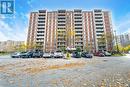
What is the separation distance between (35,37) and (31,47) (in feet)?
34.7

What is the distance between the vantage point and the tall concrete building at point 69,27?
362 feet

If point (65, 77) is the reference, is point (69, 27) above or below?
above

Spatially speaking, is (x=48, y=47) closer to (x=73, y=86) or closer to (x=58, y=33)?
(x=58, y=33)

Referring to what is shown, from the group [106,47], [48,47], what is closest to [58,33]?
[48,47]

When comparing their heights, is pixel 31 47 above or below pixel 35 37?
below

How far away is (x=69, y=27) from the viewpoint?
11362 cm

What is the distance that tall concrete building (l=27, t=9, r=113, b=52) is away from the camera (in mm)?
110438

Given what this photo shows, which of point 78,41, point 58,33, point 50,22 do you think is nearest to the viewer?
point 58,33

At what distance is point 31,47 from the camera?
10550 centimetres

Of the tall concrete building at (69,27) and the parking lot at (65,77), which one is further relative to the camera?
the tall concrete building at (69,27)

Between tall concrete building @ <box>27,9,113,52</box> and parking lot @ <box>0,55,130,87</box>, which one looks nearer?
parking lot @ <box>0,55,130,87</box>

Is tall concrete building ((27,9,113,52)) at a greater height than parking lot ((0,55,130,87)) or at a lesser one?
greater

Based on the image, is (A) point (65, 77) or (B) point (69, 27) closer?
(A) point (65, 77)

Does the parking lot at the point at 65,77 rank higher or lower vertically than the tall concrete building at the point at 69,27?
lower
